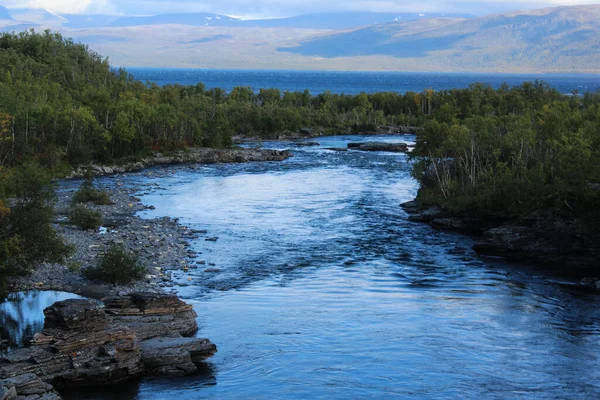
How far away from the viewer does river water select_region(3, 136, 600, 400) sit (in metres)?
23.3

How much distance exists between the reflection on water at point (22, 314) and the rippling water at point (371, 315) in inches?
221

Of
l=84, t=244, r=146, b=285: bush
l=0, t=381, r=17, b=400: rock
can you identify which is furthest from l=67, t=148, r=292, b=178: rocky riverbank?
l=0, t=381, r=17, b=400: rock

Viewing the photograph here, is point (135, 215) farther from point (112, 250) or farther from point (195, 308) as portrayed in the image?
point (195, 308)

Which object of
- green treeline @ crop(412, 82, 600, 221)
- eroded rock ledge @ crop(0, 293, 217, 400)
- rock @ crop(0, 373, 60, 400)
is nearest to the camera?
rock @ crop(0, 373, 60, 400)

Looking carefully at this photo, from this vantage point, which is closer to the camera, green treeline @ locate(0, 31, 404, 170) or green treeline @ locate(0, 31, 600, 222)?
green treeline @ locate(0, 31, 600, 222)

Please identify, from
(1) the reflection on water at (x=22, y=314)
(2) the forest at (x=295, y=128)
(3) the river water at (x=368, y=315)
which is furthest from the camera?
(2) the forest at (x=295, y=128)

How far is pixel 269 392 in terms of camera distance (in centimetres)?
2272

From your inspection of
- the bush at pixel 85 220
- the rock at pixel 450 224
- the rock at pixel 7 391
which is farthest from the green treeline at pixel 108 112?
the rock at pixel 7 391

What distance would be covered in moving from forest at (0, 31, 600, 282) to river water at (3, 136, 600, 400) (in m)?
4.79

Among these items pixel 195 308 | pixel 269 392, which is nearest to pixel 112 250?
pixel 195 308

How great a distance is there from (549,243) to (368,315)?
15491 mm

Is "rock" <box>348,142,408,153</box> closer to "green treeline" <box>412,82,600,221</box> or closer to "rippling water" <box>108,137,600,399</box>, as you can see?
"green treeline" <box>412,82,600,221</box>

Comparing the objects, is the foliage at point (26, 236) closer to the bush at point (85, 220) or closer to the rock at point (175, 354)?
the rock at point (175, 354)

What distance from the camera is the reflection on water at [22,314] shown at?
25.9 meters
